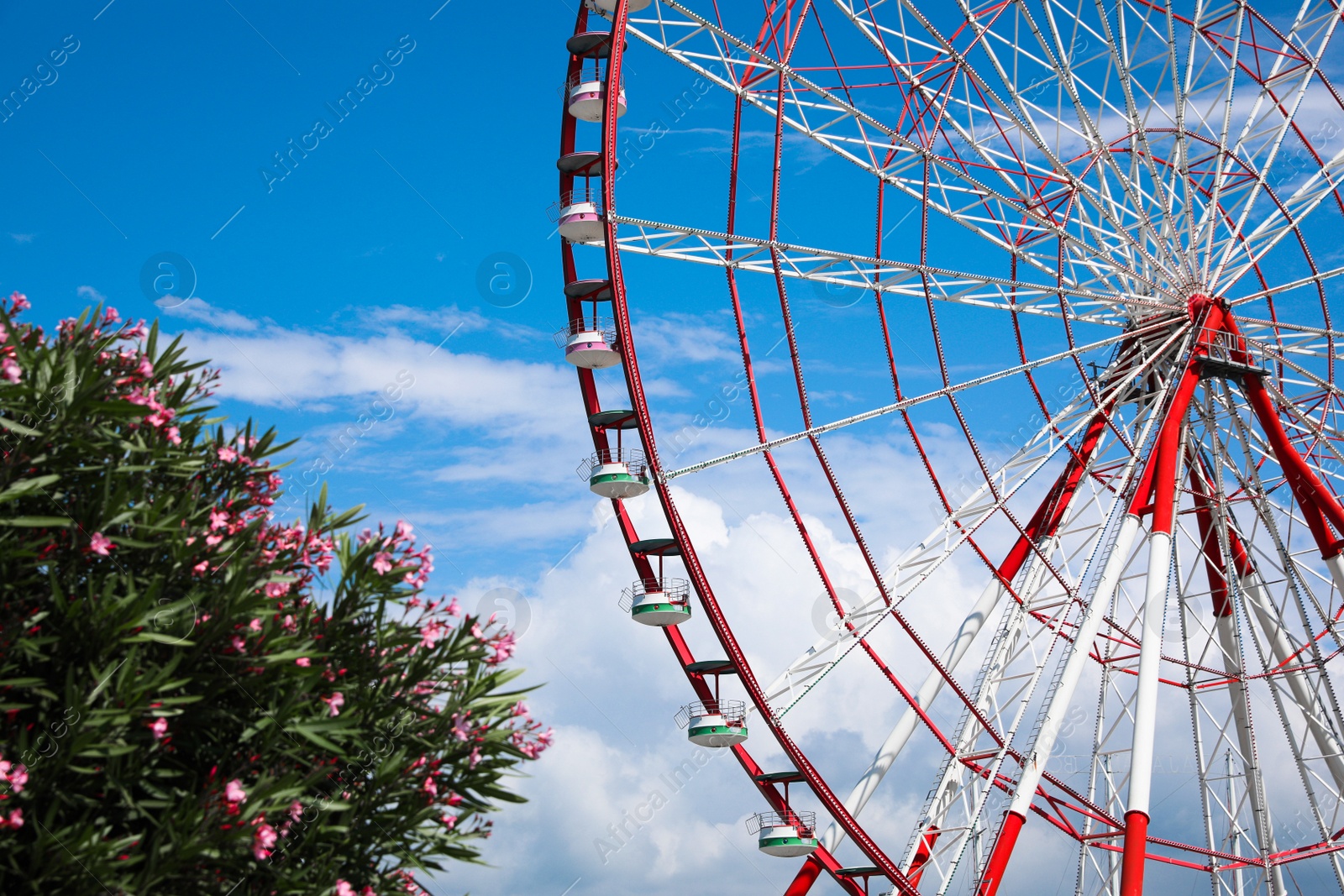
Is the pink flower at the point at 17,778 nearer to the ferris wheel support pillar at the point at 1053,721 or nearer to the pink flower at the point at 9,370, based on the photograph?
the pink flower at the point at 9,370

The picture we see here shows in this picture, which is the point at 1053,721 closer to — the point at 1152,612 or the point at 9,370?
the point at 1152,612

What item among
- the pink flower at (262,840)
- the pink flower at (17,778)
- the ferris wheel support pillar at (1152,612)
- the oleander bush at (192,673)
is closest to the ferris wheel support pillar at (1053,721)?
the ferris wheel support pillar at (1152,612)

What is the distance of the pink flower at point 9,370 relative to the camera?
11617mm

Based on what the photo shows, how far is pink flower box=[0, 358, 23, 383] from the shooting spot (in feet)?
38.1

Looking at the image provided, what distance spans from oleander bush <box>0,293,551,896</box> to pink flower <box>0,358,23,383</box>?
2 centimetres

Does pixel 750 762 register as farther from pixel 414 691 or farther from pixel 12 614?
pixel 12 614

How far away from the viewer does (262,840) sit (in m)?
11.2

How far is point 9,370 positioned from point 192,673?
3008 millimetres

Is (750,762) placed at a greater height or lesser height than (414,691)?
greater

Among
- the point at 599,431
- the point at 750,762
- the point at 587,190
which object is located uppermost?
the point at 587,190

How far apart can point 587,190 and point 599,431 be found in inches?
172

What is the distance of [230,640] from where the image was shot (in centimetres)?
1212

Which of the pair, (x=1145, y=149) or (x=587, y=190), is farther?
(x=1145, y=149)

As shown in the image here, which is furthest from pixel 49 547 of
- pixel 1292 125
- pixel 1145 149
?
pixel 1292 125
